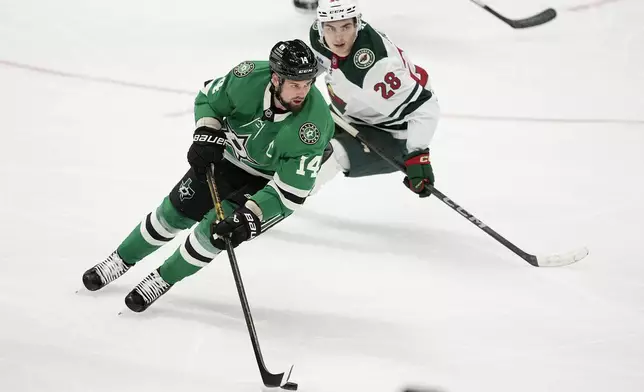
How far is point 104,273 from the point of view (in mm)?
2936

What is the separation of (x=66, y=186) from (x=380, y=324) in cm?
173

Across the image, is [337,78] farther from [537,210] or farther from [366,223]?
[537,210]

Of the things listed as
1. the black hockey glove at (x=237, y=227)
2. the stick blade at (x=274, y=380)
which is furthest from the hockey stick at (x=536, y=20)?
→ the stick blade at (x=274, y=380)

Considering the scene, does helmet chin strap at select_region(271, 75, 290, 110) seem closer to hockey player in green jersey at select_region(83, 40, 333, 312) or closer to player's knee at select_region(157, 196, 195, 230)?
hockey player in green jersey at select_region(83, 40, 333, 312)

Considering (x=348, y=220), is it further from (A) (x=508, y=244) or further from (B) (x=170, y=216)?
(B) (x=170, y=216)

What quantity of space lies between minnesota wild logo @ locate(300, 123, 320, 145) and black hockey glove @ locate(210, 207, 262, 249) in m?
0.31

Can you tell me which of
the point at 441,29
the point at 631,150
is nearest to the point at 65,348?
the point at 631,150

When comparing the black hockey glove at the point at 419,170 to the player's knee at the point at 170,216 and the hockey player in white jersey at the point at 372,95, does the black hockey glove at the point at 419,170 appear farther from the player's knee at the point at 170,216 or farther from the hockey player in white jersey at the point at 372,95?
the player's knee at the point at 170,216

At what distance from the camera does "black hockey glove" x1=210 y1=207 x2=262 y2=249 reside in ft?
8.54

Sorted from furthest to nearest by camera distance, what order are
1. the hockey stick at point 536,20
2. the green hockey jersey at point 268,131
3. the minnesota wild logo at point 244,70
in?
1. the hockey stick at point 536,20
2. the minnesota wild logo at point 244,70
3. the green hockey jersey at point 268,131

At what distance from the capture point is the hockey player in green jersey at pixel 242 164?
267 centimetres

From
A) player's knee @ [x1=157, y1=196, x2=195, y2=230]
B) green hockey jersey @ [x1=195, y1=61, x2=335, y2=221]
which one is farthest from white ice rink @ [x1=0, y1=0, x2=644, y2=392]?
→ green hockey jersey @ [x1=195, y1=61, x2=335, y2=221]

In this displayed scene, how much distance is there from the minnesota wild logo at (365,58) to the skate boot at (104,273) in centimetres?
129

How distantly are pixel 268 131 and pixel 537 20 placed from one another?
12.5 ft
